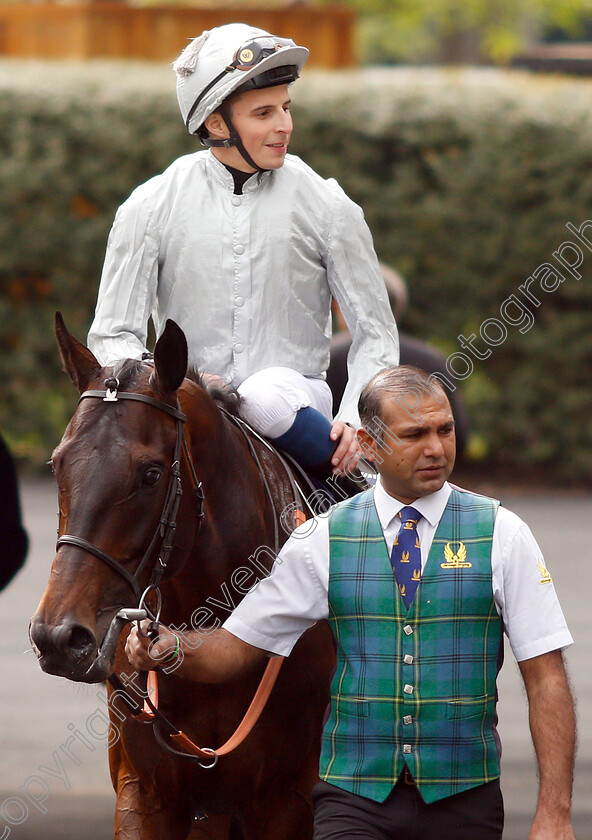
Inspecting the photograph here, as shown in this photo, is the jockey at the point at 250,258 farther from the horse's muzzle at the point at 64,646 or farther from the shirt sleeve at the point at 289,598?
the horse's muzzle at the point at 64,646

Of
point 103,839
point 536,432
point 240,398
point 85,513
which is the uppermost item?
point 536,432

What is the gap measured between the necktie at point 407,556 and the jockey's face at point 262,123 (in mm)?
1153

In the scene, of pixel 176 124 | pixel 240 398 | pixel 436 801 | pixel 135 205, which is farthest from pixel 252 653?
pixel 176 124

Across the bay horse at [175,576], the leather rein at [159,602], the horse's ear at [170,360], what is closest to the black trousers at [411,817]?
the leather rein at [159,602]

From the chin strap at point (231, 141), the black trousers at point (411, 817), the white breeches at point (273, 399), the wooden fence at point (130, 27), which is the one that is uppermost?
the wooden fence at point (130, 27)

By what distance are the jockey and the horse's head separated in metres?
0.50

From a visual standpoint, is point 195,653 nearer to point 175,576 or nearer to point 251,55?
point 175,576

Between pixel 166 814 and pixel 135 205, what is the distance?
159 cm

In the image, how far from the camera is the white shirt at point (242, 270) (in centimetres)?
376

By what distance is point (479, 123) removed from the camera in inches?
442

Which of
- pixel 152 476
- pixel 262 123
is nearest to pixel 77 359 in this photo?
pixel 152 476

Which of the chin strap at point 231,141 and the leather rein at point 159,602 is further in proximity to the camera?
the chin strap at point 231,141

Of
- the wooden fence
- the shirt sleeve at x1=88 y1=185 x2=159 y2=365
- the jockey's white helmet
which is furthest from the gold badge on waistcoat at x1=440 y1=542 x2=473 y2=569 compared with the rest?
the wooden fence

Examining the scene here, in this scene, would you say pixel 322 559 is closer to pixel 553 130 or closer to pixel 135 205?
pixel 135 205
